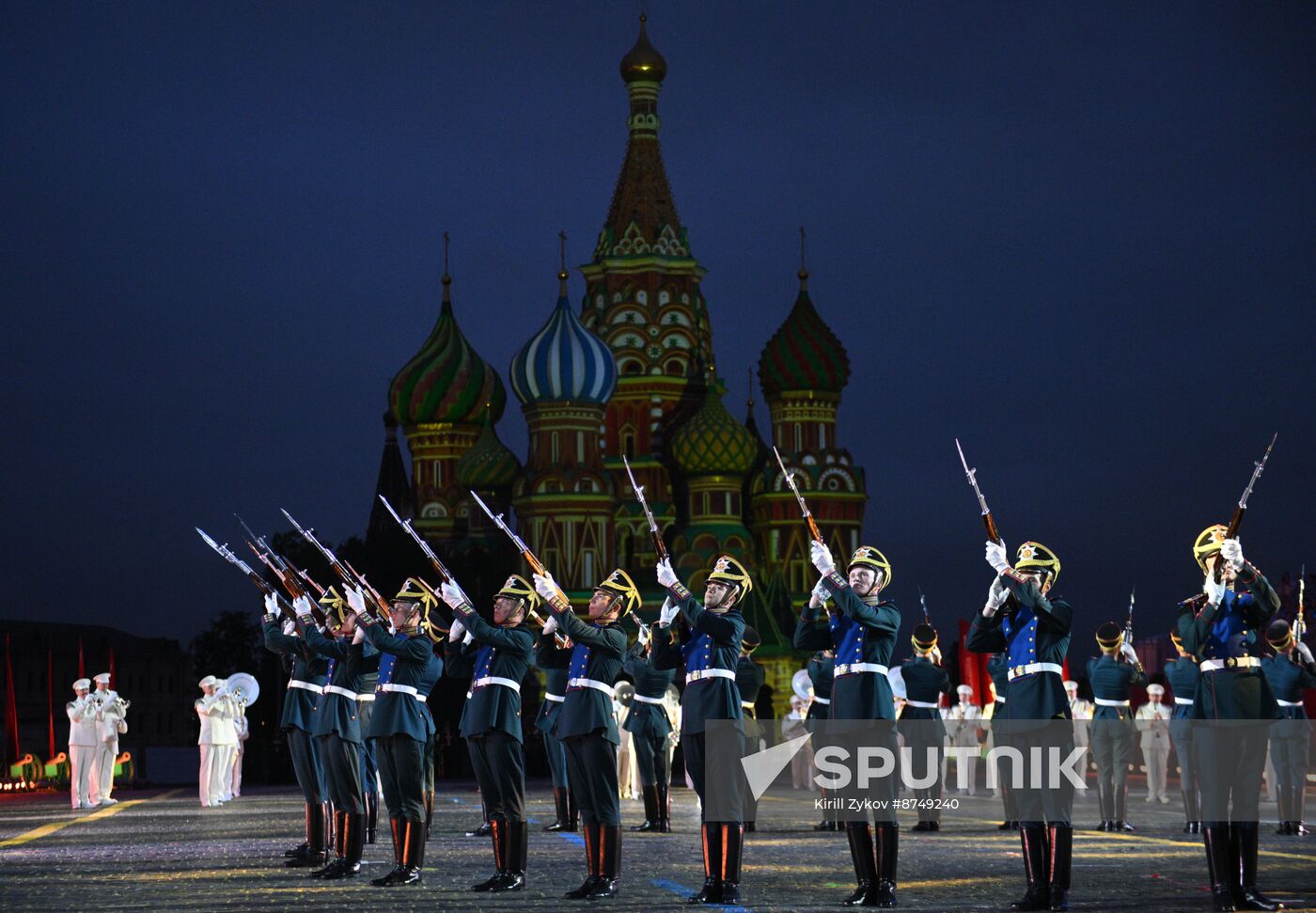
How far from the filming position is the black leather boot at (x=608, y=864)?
39.4 feet

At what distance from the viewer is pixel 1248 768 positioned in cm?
1142

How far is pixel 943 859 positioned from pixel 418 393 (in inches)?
2003

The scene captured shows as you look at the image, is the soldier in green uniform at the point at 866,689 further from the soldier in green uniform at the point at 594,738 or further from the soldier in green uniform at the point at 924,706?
the soldier in green uniform at the point at 924,706

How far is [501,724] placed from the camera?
12727mm

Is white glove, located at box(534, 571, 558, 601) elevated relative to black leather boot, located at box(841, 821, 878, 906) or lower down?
elevated

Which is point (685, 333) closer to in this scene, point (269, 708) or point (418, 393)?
point (418, 393)

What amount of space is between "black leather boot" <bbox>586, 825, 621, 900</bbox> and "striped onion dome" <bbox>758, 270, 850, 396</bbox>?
5102 cm

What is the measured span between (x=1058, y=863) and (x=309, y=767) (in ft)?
20.9

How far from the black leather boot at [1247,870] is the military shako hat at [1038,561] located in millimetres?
1709

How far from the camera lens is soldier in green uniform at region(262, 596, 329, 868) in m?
14.9

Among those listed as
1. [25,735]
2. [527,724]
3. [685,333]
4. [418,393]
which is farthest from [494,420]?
[25,735]

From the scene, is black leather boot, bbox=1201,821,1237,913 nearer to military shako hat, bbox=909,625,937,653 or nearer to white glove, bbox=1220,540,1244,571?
white glove, bbox=1220,540,1244,571

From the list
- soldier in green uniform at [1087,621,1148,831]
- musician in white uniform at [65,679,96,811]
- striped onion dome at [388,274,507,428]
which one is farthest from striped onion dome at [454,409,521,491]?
soldier in green uniform at [1087,621,1148,831]

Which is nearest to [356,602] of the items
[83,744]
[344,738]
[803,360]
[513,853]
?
[344,738]
